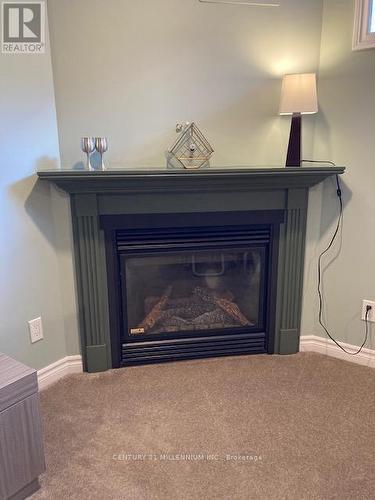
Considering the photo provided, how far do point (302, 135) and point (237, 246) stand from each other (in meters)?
0.74

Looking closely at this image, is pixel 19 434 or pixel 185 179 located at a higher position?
pixel 185 179

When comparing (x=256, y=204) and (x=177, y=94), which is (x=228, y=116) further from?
(x=256, y=204)

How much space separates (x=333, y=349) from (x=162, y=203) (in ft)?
4.58

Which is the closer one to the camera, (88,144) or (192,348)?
(88,144)

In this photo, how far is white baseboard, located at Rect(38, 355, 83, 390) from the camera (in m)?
2.11

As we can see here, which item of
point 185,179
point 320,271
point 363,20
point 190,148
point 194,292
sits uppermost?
point 363,20

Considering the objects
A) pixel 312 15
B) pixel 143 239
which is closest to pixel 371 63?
pixel 312 15

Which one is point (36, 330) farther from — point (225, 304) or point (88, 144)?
point (225, 304)

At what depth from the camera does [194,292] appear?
243 cm

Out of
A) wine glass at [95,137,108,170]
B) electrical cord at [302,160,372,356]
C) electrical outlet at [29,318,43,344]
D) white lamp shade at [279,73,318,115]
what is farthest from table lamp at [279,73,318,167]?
electrical outlet at [29,318,43,344]

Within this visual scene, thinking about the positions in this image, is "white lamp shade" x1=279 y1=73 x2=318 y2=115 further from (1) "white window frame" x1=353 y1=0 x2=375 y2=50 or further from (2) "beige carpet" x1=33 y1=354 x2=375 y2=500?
(2) "beige carpet" x1=33 y1=354 x2=375 y2=500

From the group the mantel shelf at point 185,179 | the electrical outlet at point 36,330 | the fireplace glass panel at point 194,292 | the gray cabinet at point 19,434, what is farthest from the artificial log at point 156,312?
the gray cabinet at point 19,434

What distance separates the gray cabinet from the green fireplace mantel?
751 millimetres

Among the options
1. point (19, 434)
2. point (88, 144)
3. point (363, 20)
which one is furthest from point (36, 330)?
point (363, 20)
